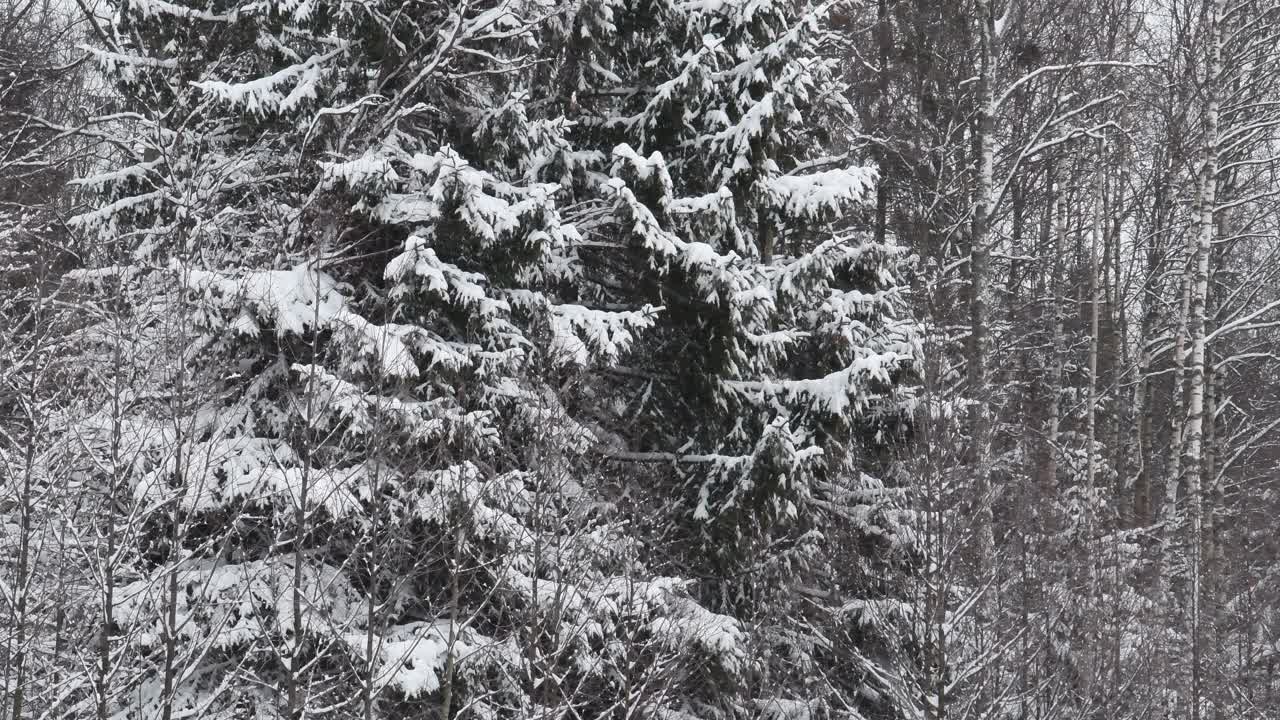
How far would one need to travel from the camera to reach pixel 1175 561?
19031 millimetres

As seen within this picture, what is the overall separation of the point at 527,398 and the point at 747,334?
118 inches

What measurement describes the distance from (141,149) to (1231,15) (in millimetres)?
17802

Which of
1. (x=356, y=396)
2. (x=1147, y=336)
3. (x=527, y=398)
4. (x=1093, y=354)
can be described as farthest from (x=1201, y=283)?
(x=356, y=396)

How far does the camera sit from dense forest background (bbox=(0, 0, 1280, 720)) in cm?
969

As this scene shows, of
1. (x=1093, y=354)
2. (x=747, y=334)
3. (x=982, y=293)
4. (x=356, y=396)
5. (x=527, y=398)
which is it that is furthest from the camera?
(x=1093, y=354)

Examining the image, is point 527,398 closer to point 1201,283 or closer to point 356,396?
point 356,396

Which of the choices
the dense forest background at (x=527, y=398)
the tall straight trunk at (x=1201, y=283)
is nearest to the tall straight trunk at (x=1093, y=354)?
the tall straight trunk at (x=1201, y=283)

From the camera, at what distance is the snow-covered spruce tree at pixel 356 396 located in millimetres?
9602

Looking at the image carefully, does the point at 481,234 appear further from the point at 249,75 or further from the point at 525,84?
the point at 249,75

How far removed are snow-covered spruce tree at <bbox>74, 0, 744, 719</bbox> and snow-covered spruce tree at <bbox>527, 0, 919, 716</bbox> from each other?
37.9 inches

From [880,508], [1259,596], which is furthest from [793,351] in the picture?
[1259,596]

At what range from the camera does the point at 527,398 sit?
11320mm

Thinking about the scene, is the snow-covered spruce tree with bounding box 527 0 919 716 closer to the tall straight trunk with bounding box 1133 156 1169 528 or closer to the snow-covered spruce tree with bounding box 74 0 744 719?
the snow-covered spruce tree with bounding box 74 0 744 719

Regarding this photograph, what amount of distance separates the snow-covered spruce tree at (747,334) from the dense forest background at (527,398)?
0.07m
